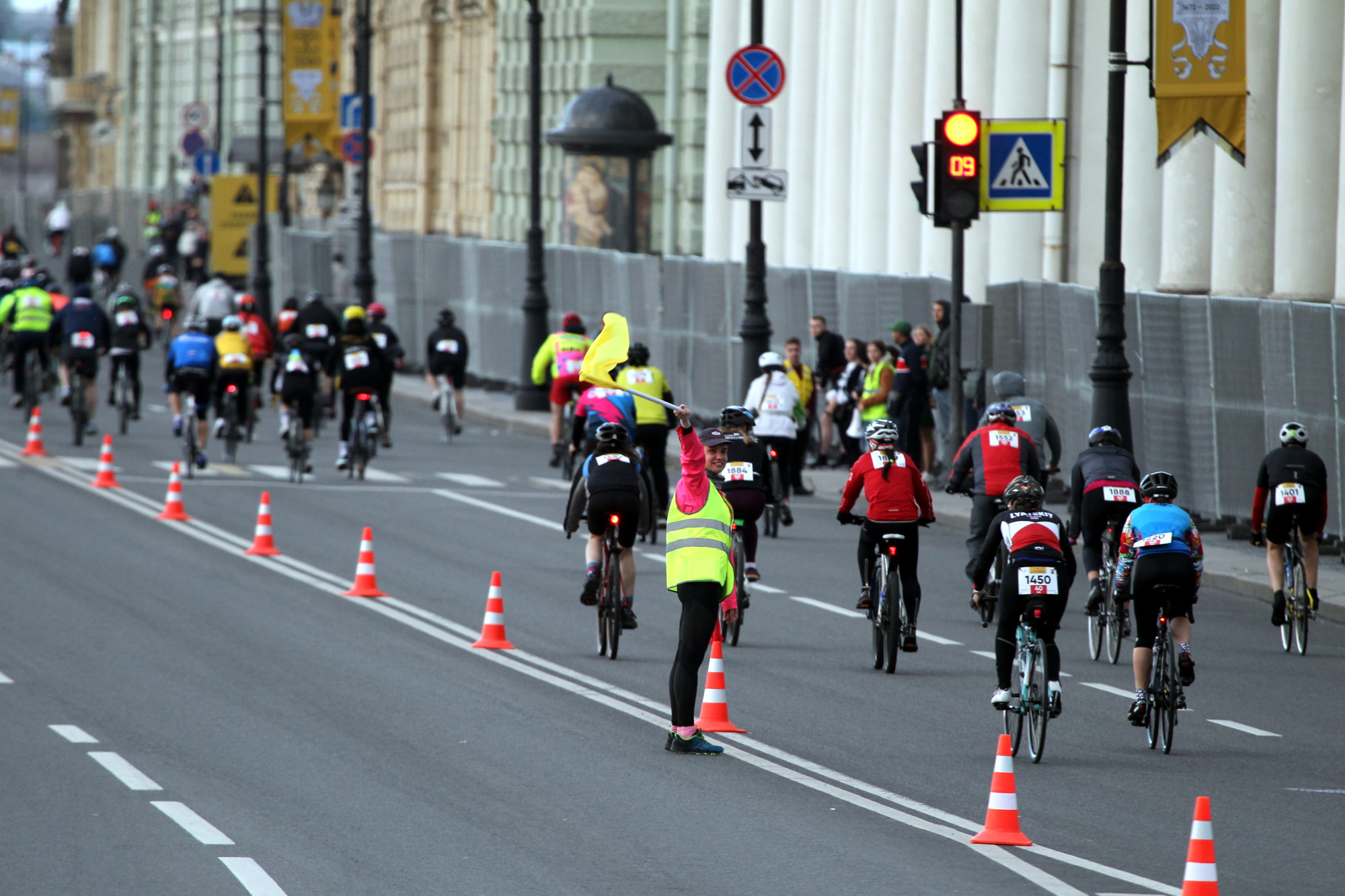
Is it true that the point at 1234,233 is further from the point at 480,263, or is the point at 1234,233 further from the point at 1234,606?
the point at 480,263

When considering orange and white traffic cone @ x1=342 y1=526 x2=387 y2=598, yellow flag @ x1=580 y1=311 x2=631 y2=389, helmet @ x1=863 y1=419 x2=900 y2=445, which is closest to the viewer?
yellow flag @ x1=580 y1=311 x2=631 y2=389

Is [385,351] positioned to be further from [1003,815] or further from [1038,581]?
[1003,815]

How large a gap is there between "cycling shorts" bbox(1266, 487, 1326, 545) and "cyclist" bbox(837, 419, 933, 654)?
8.39 feet

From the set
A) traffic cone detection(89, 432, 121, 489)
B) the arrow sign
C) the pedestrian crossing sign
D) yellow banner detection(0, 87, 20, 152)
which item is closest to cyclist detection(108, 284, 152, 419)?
traffic cone detection(89, 432, 121, 489)

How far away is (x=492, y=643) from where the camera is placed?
50.3ft

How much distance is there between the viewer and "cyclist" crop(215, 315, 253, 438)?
2705cm

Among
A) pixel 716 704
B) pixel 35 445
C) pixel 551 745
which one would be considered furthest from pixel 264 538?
pixel 35 445

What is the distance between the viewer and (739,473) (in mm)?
15969

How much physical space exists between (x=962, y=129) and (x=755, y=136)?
3745mm

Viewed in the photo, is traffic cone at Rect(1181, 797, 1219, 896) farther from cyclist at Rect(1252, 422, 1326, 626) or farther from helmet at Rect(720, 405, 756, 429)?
cyclist at Rect(1252, 422, 1326, 626)

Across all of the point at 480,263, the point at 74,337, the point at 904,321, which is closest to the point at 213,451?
the point at 74,337

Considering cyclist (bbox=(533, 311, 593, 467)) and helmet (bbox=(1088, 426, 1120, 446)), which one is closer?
helmet (bbox=(1088, 426, 1120, 446))

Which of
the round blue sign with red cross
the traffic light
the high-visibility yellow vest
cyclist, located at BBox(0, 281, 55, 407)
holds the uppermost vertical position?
the round blue sign with red cross

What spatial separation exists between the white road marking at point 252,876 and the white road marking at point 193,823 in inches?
11.7
